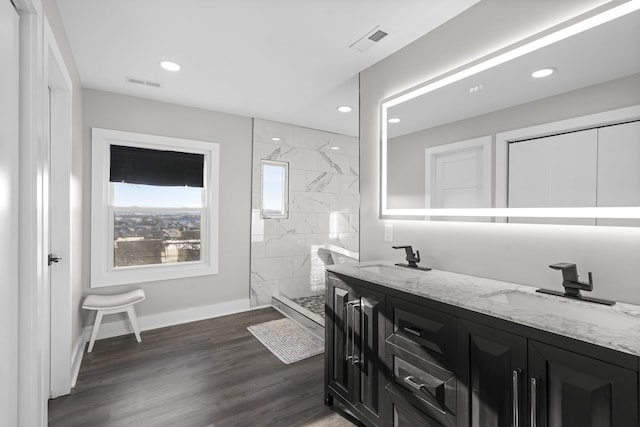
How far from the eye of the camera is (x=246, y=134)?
13.4 ft

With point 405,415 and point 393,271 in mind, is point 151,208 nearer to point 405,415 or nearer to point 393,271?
point 393,271

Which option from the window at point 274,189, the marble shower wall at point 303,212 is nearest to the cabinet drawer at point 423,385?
the marble shower wall at point 303,212

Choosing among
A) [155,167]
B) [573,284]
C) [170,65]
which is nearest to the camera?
[573,284]

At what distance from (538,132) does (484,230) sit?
58 centimetres

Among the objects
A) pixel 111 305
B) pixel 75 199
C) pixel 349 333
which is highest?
pixel 75 199

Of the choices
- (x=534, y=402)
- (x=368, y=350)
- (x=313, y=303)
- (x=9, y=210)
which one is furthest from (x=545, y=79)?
(x=313, y=303)

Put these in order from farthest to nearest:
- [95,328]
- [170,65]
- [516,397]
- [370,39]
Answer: [95,328] < [170,65] < [370,39] < [516,397]

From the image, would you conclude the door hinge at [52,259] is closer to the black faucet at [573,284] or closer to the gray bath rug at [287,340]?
the gray bath rug at [287,340]

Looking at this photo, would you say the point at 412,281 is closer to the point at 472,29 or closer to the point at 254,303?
the point at 472,29

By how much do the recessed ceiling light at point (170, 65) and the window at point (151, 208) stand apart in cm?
99

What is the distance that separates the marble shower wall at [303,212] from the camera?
A: 4.18 meters

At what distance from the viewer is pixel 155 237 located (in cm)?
362

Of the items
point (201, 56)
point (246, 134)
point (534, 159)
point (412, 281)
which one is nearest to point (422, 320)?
point (412, 281)

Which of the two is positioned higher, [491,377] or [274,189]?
[274,189]
